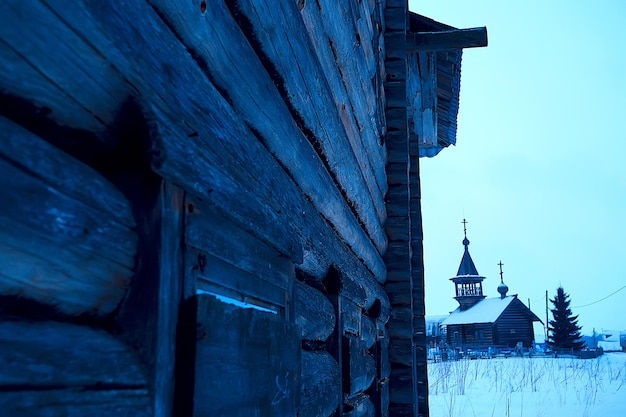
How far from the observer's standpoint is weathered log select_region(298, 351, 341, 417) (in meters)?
1.76

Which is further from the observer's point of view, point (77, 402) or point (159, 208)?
point (159, 208)

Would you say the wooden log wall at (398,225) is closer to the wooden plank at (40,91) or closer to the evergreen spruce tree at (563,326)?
the wooden plank at (40,91)

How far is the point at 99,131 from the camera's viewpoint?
30.6 inches

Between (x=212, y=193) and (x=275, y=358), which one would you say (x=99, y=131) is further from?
(x=275, y=358)

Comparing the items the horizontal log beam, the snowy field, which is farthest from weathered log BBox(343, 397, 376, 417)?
the snowy field

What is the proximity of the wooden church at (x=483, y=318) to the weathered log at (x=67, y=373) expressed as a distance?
136 feet

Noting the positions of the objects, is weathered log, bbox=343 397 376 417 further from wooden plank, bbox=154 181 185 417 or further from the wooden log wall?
wooden plank, bbox=154 181 185 417

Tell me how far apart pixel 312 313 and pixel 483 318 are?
41020 millimetres

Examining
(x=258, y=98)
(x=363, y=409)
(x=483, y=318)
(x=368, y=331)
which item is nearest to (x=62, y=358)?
(x=258, y=98)

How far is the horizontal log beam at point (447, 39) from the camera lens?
17.4 feet

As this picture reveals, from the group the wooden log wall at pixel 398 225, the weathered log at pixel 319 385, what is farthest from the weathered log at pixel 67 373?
the wooden log wall at pixel 398 225

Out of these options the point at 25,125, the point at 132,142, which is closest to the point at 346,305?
the point at 132,142

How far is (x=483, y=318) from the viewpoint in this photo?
133 feet

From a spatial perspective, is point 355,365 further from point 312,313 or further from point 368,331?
point 312,313
